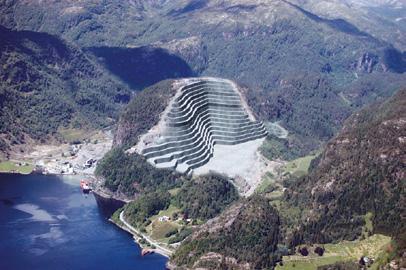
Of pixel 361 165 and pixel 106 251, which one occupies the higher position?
pixel 361 165

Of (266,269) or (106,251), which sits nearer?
(266,269)

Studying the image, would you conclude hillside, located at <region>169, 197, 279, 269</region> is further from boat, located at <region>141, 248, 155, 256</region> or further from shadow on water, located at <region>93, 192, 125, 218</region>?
shadow on water, located at <region>93, 192, 125, 218</region>

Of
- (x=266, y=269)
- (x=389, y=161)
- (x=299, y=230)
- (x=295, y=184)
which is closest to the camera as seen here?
(x=266, y=269)

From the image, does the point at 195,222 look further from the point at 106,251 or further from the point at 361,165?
the point at 361,165

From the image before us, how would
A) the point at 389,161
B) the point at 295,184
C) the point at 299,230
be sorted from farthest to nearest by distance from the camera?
the point at 295,184
the point at 389,161
the point at 299,230

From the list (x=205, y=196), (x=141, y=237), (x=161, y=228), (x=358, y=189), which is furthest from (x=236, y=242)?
(x=205, y=196)

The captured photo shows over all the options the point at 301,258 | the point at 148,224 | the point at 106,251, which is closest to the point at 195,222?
the point at 148,224

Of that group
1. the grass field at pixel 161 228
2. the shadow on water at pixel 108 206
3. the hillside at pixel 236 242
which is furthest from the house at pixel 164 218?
the hillside at pixel 236 242
